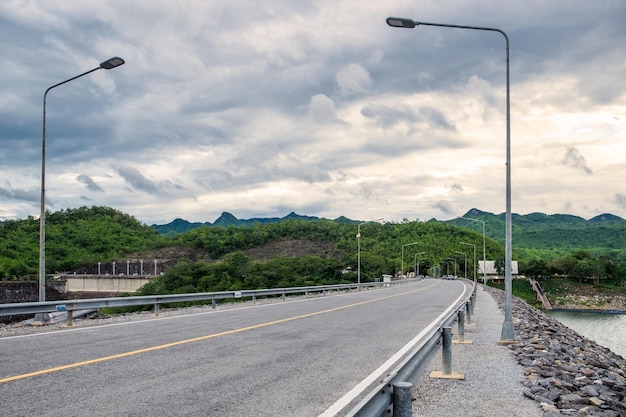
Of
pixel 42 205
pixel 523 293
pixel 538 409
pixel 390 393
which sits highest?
pixel 42 205

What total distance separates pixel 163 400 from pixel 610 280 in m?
203

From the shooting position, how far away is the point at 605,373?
446 inches

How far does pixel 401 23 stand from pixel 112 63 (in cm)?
941

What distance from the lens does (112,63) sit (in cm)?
1756

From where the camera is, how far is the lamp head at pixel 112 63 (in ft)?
57.0

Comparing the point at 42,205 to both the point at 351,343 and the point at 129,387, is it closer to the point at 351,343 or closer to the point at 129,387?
the point at 351,343

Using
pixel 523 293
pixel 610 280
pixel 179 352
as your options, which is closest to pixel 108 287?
pixel 523 293

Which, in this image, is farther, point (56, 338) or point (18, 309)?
point (18, 309)

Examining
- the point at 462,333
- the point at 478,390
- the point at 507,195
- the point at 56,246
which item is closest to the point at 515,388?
the point at 478,390

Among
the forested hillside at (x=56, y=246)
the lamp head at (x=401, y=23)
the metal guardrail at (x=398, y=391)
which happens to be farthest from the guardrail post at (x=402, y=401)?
the forested hillside at (x=56, y=246)

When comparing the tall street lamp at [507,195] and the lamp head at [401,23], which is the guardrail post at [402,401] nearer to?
the tall street lamp at [507,195]

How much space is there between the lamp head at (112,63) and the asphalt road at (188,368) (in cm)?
824

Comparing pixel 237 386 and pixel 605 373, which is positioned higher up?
pixel 237 386

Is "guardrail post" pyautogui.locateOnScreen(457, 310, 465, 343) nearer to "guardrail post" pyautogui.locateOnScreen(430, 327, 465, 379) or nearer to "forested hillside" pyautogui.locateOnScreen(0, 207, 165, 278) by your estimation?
"guardrail post" pyautogui.locateOnScreen(430, 327, 465, 379)
